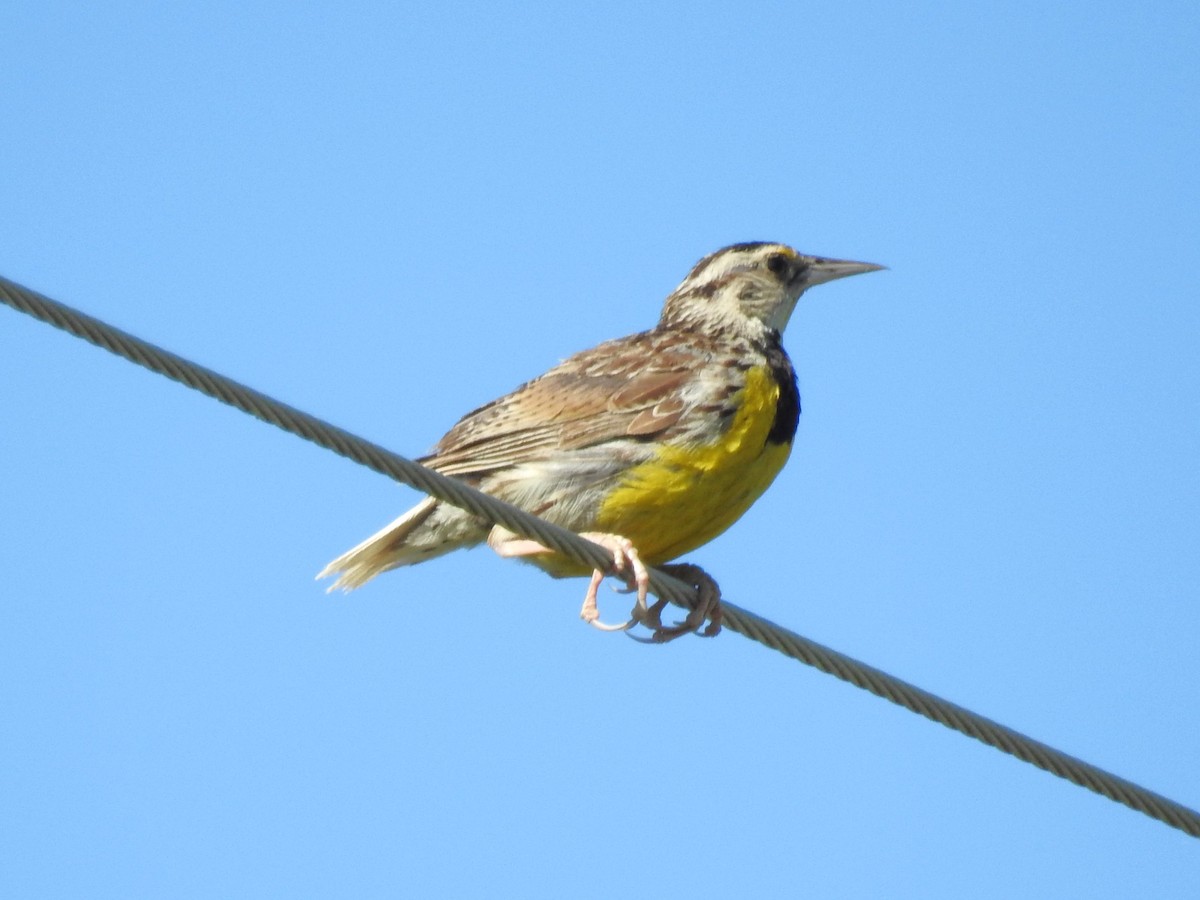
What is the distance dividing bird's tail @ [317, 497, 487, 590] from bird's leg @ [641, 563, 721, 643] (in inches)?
30.3

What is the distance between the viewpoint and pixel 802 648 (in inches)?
219

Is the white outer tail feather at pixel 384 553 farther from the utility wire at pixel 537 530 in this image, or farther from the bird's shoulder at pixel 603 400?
the utility wire at pixel 537 530

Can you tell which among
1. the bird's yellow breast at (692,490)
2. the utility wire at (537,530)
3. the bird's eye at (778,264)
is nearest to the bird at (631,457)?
the bird's yellow breast at (692,490)

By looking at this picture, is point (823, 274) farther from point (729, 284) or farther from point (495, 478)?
point (495, 478)

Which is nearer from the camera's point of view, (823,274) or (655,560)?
(655,560)

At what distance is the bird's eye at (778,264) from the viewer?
8.20m

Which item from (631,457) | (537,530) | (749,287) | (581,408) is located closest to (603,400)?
(581,408)

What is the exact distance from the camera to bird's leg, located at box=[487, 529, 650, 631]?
6.58 m

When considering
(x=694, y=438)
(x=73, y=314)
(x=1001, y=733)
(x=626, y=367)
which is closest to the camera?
(x=73, y=314)

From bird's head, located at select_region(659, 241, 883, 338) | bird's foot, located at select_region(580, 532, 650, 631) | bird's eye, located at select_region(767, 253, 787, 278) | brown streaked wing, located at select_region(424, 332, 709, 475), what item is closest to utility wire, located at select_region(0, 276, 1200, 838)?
bird's foot, located at select_region(580, 532, 650, 631)

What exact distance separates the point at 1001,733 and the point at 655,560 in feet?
6.55

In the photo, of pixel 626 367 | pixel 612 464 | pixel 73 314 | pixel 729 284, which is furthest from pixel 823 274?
pixel 73 314

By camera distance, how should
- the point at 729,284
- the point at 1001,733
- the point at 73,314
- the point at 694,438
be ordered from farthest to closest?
the point at 729,284, the point at 694,438, the point at 1001,733, the point at 73,314

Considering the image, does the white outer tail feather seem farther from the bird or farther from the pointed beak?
the pointed beak
